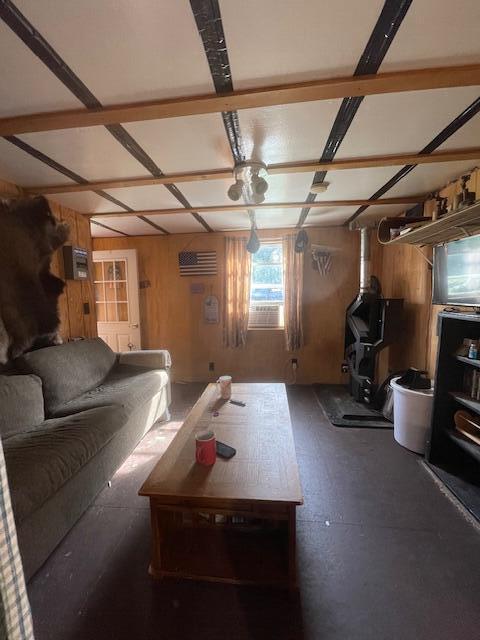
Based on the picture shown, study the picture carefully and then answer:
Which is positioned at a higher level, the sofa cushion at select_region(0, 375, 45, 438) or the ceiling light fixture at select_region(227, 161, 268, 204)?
the ceiling light fixture at select_region(227, 161, 268, 204)

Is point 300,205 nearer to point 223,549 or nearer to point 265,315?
point 265,315

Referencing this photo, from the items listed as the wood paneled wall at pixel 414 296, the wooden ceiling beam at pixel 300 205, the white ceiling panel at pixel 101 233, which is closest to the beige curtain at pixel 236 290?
the wooden ceiling beam at pixel 300 205

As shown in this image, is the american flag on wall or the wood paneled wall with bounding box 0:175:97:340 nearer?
the wood paneled wall with bounding box 0:175:97:340

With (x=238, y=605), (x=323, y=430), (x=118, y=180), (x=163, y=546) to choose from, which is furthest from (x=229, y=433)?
(x=118, y=180)

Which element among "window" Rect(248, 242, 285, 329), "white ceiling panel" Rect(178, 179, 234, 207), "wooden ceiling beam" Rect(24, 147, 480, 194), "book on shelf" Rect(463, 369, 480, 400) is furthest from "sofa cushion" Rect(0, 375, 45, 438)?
"book on shelf" Rect(463, 369, 480, 400)

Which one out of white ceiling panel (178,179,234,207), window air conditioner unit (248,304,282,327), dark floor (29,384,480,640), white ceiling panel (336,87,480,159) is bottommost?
dark floor (29,384,480,640)

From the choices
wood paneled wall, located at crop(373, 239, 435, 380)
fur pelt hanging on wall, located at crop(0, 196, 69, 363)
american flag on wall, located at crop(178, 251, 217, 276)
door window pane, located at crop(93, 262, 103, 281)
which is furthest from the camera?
door window pane, located at crop(93, 262, 103, 281)

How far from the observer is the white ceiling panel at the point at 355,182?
81.9 inches

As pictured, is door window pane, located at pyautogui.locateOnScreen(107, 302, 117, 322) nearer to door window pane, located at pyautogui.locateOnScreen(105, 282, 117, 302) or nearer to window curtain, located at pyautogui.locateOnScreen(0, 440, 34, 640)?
door window pane, located at pyautogui.locateOnScreen(105, 282, 117, 302)

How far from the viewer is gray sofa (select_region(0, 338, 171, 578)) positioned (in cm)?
126

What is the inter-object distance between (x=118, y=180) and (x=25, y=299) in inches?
46.1

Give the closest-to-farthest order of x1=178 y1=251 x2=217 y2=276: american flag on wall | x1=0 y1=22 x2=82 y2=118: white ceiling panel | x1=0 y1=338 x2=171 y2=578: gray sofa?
x1=0 y1=22 x2=82 y2=118: white ceiling panel → x1=0 y1=338 x2=171 y2=578: gray sofa → x1=178 y1=251 x2=217 y2=276: american flag on wall

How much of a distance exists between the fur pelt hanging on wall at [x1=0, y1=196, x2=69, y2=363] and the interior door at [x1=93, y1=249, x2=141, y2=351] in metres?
1.49

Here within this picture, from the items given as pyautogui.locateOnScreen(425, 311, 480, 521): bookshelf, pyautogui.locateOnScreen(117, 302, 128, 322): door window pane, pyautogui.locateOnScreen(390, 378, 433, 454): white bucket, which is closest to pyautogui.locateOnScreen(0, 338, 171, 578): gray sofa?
pyautogui.locateOnScreen(117, 302, 128, 322): door window pane
